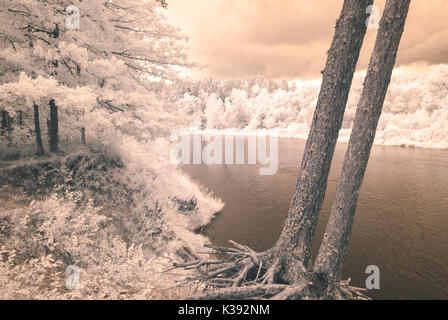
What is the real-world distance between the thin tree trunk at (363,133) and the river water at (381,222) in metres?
3.07

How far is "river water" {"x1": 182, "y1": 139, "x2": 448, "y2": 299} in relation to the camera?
681 cm

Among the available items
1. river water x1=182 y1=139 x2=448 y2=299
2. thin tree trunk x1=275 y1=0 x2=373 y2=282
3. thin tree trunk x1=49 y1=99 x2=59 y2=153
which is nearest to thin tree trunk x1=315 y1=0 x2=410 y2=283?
thin tree trunk x1=275 y1=0 x2=373 y2=282

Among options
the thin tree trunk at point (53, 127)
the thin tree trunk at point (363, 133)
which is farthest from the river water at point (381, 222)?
the thin tree trunk at point (53, 127)

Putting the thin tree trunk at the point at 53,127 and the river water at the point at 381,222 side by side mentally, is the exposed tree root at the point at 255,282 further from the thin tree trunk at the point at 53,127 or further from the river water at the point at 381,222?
the thin tree trunk at the point at 53,127

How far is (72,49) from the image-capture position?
6445mm

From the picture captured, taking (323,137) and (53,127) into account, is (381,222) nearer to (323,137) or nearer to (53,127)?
(323,137)

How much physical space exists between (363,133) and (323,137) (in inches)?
25.6

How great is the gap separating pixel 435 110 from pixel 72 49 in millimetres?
60724

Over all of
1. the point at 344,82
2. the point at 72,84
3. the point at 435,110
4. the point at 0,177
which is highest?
the point at 435,110

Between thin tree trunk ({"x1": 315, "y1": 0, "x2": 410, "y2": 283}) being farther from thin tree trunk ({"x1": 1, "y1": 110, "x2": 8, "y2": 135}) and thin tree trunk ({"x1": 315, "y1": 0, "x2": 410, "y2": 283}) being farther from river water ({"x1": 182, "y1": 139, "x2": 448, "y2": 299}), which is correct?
thin tree trunk ({"x1": 1, "y1": 110, "x2": 8, "y2": 135})

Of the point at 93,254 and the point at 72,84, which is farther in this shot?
the point at 72,84
